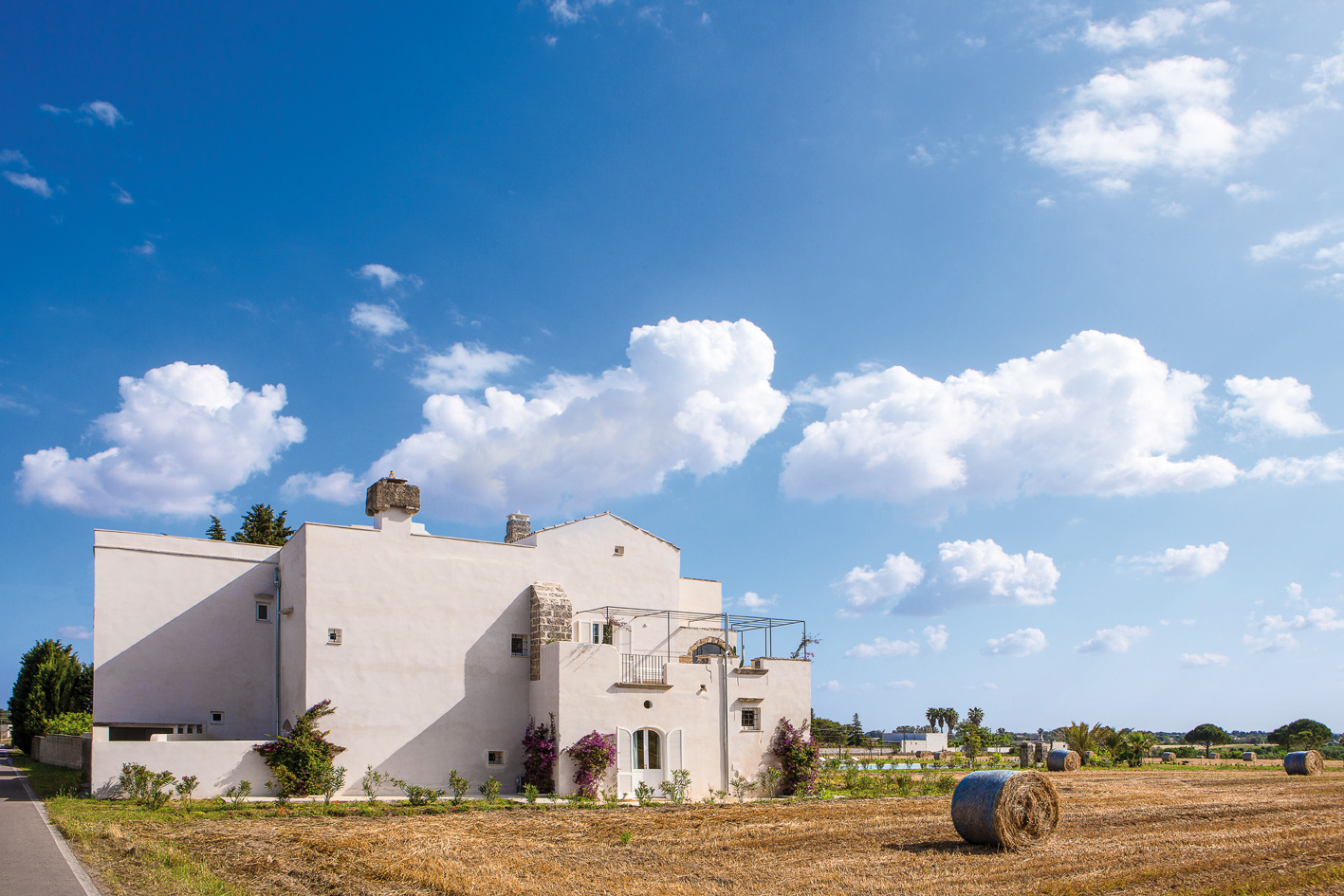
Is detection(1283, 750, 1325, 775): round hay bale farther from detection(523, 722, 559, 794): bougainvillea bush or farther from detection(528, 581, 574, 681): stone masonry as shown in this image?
detection(523, 722, 559, 794): bougainvillea bush

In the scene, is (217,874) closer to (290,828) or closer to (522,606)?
(290,828)

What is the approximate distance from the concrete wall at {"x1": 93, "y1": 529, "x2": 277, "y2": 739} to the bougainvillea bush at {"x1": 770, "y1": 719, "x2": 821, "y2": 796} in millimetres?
14986

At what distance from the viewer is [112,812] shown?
64.6ft

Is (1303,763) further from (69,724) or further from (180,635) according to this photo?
(69,724)

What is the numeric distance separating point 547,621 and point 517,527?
4599 mm

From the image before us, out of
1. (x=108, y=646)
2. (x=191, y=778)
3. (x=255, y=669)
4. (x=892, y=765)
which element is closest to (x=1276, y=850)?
(x=191, y=778)

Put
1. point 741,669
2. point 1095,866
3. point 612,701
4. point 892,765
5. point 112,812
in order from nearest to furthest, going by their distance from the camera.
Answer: point 1095,866
point 112,812
point 612,701
point 741,669
point 892,765

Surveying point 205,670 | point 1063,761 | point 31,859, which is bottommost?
point 1063,761

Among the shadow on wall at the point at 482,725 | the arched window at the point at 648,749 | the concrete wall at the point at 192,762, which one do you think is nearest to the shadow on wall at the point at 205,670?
the concrete wall at the point at 192,762

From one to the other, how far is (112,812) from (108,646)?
8.43 meters

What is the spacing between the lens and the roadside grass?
979 inches

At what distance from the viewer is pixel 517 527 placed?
3141 cm

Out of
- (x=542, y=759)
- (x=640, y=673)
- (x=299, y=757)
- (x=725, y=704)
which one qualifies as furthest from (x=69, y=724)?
(x=725, y=704)

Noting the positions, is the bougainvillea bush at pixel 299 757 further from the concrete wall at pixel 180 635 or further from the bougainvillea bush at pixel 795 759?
the bougainvillea bush at pixel 795 759
